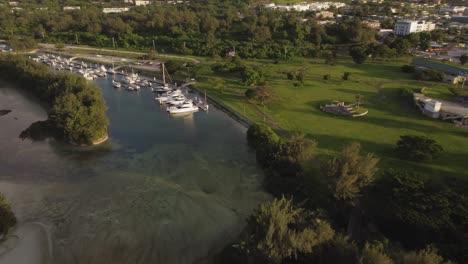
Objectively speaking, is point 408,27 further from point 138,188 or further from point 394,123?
point 138,188

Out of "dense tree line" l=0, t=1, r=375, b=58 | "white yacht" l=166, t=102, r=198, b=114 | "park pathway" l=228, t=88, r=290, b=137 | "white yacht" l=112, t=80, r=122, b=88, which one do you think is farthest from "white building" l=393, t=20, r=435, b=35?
"white yacht" l=112, t=80, r=122, b=88

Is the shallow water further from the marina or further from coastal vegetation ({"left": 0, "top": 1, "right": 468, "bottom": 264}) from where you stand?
the marina

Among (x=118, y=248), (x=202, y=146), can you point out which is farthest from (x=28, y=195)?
(x=202, y=146)

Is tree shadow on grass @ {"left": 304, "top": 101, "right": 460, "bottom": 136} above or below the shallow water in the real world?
above

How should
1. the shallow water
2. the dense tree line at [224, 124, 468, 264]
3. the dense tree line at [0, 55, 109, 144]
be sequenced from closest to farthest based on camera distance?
the dense tree line at [224, 124, 468, 264] → the shallow water → the dense tree line at [0, 55, 109, 144]

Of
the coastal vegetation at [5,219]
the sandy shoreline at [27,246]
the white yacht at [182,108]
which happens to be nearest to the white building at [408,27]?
the white yacht at [182,108]

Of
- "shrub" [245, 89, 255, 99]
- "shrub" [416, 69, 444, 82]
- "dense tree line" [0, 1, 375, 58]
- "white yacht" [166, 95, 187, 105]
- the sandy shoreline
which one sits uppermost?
"dense tree line" [0, 1, 375, 58]

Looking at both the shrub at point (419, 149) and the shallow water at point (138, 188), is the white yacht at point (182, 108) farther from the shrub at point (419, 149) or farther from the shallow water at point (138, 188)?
the shrub at point (419, 149)

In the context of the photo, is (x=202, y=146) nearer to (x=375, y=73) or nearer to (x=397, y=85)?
(x=397, y=85)
